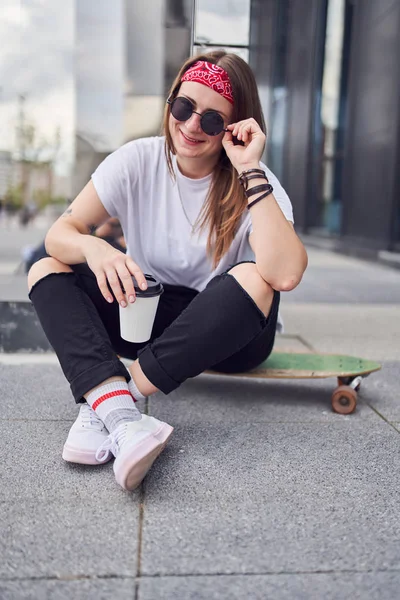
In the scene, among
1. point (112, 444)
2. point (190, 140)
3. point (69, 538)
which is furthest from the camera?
point (190, 140)

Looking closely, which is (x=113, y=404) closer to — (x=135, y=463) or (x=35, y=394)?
(x=135, y=463)

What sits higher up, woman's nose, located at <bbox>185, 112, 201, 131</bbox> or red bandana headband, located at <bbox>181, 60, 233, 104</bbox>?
red bandana headband, located at <bbox>181, 60, 233, 104</bbox>

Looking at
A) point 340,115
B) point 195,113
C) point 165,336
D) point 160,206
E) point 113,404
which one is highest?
point 340,115

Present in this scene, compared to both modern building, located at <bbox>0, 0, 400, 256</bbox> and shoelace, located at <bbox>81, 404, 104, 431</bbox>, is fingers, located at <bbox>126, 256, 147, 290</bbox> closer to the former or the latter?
shoelace, located at <bbox>81, 404, 104, 431</bbox>

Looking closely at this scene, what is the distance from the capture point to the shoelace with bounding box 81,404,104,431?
1846mm

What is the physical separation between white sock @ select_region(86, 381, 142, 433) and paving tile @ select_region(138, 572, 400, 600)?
1.91ft

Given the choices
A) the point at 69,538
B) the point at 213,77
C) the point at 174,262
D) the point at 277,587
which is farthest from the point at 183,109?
the point at 277,587

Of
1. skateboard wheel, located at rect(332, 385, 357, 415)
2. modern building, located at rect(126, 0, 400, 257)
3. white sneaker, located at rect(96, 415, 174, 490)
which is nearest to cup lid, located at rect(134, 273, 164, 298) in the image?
white sneaker, located at rect(96, 415, 174, 490)

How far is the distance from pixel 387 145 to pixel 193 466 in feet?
28.7

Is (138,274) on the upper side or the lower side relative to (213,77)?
lower

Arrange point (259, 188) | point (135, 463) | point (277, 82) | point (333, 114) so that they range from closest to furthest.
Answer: point (135, 463) < point (259, 188) < point (277, 82) < point (333, 114)

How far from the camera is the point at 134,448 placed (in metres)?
1.59

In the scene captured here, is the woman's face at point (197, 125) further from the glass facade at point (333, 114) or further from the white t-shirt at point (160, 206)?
the glass facade at point (333, 114)

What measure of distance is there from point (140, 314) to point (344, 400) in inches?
39.8
